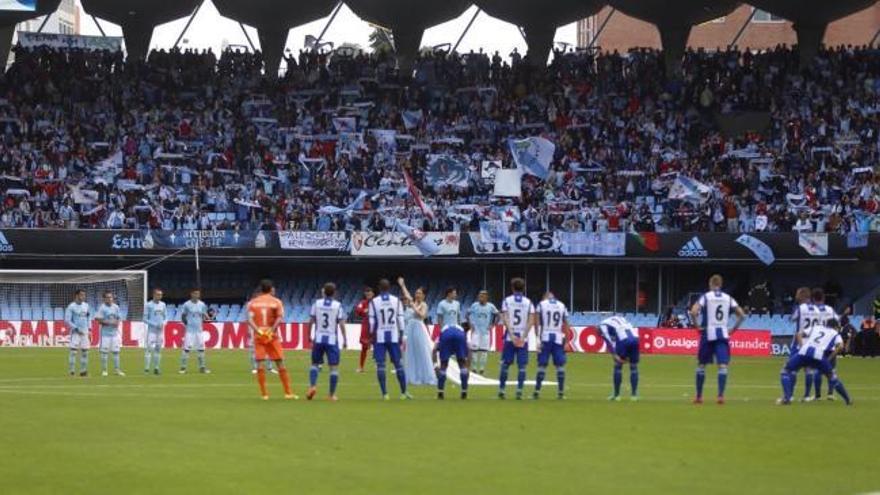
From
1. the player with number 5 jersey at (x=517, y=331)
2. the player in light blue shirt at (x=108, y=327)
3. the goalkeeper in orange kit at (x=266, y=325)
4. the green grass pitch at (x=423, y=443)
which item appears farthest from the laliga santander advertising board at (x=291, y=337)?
the goalkeeper in orange kit at (x=266, y=325)

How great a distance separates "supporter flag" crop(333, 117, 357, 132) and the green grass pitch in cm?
3566

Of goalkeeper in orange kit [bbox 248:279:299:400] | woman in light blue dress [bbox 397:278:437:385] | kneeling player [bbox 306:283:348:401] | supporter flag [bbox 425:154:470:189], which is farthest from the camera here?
supporter flag [bbox 425:154:470:189]

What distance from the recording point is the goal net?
2126 inches

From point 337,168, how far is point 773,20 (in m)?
56.3

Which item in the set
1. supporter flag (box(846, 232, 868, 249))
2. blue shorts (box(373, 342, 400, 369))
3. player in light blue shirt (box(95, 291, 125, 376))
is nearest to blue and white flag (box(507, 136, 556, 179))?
supporter flag (box(846, 232, 868, 249))

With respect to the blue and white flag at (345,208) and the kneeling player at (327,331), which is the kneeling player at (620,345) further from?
the blue and white flag at (345,208)

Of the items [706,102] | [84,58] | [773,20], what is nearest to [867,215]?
[706,102]

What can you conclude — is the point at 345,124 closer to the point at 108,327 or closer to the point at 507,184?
the point at 507,184

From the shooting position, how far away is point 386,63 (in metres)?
72.4

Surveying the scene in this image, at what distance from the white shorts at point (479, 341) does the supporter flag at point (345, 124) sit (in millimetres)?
29575

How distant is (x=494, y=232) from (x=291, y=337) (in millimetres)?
9881

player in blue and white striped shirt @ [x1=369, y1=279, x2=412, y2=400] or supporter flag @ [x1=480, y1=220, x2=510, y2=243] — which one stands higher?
supporter flag @ [x1=480, y1=220, x2=510, y2=243]

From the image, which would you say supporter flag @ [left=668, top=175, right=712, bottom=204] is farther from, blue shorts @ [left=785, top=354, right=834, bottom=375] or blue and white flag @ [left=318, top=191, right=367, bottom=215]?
blue shorts @ [left=785, top=354, right=834, bottom=375]

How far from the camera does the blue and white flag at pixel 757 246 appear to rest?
59406 millimetres
